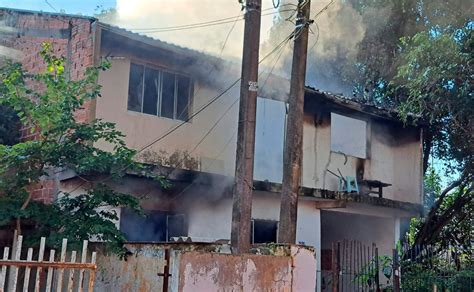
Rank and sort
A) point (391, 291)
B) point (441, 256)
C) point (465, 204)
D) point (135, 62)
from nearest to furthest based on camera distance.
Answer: point (135, 62)
point (391, 291)
point (441, 256)
point (465, 204)

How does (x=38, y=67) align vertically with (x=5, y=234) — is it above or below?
above

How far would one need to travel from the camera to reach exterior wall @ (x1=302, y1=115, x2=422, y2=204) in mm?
14461

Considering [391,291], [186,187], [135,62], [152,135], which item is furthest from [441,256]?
[135,62]

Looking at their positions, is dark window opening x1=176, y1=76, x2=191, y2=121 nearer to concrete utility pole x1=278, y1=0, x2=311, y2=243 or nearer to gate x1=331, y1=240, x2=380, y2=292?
concrete utility pole x1=278, y1=0, x2=311, y2=243

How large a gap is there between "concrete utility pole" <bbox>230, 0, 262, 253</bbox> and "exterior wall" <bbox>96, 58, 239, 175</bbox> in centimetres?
394

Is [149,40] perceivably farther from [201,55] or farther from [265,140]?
[265,140]

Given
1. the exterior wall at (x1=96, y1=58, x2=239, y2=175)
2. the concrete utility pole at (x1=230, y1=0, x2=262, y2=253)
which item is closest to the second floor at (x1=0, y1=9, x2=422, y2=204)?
the exterior wall at (x1=96, y1=58, x2=239, y2=175)

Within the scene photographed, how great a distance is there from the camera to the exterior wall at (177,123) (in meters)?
11.3

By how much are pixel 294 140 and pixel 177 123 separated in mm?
3439

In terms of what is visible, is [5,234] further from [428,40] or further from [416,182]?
[416,182]

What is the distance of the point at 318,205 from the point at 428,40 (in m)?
4.50

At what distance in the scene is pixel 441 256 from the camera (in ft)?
46.1

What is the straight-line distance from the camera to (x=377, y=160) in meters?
16.1

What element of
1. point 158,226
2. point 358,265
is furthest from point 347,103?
point 158,226
